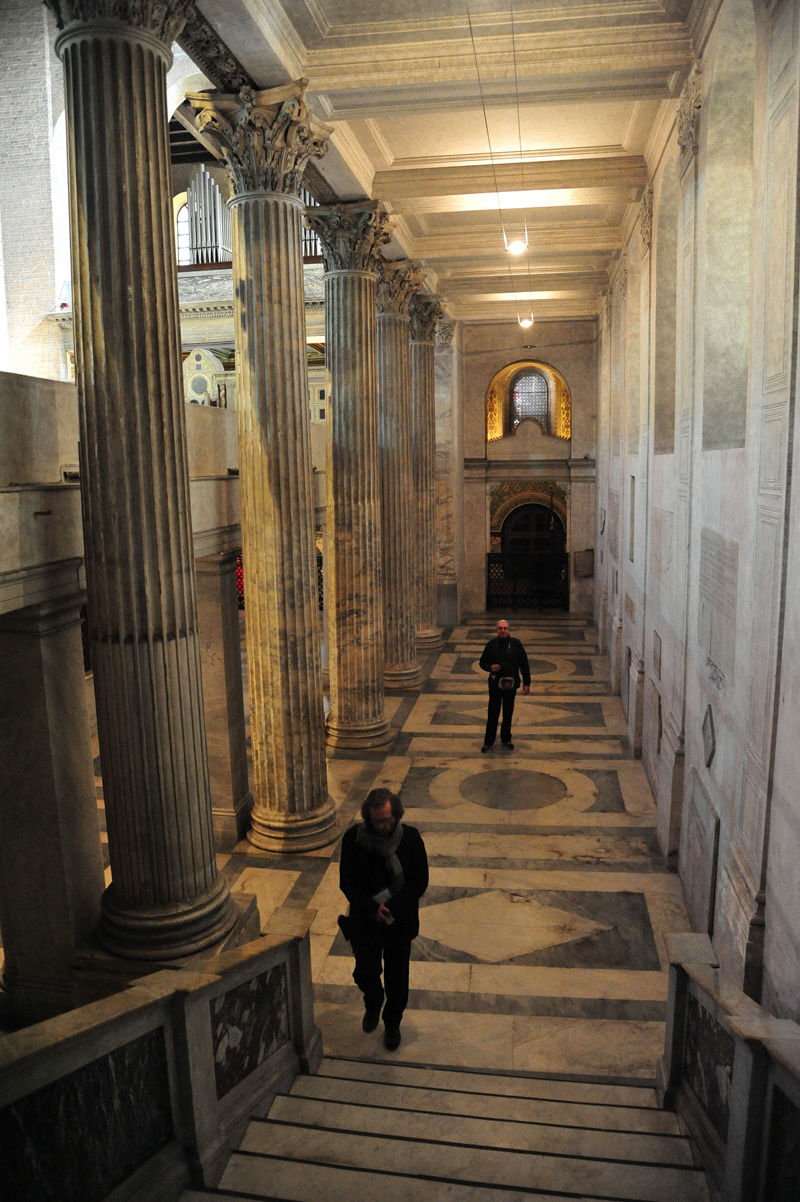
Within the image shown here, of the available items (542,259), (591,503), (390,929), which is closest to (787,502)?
(390,929)

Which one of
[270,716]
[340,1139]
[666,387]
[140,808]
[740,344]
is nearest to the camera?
[340,1139]

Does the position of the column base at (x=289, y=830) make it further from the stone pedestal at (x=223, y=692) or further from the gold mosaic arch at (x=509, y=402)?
the gold mosaic arch at (x=509, y=402)

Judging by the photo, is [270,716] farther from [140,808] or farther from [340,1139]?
[340,1139]

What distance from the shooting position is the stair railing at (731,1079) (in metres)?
2.86

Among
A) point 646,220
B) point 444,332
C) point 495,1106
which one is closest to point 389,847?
point 495,1106

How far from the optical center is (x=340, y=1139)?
3.65 metres

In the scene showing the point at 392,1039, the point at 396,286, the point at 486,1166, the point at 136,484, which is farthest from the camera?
the point at 396,286

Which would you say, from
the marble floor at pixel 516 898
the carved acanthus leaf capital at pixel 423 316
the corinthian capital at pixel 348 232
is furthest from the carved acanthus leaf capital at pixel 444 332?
the marble floor at pixel 516 898

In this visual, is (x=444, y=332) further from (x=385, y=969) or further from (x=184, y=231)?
(x=385, y=969)

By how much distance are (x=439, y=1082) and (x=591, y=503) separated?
18.5m

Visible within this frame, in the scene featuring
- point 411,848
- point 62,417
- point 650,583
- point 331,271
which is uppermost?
point 331,271

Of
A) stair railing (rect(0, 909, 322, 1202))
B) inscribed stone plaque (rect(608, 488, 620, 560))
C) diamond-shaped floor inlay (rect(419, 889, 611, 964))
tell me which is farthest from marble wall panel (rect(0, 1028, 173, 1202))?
inscribed stone plaque (rect(608, 488, 620, 560))

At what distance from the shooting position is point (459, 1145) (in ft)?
11.9

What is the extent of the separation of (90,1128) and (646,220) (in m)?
10.3
